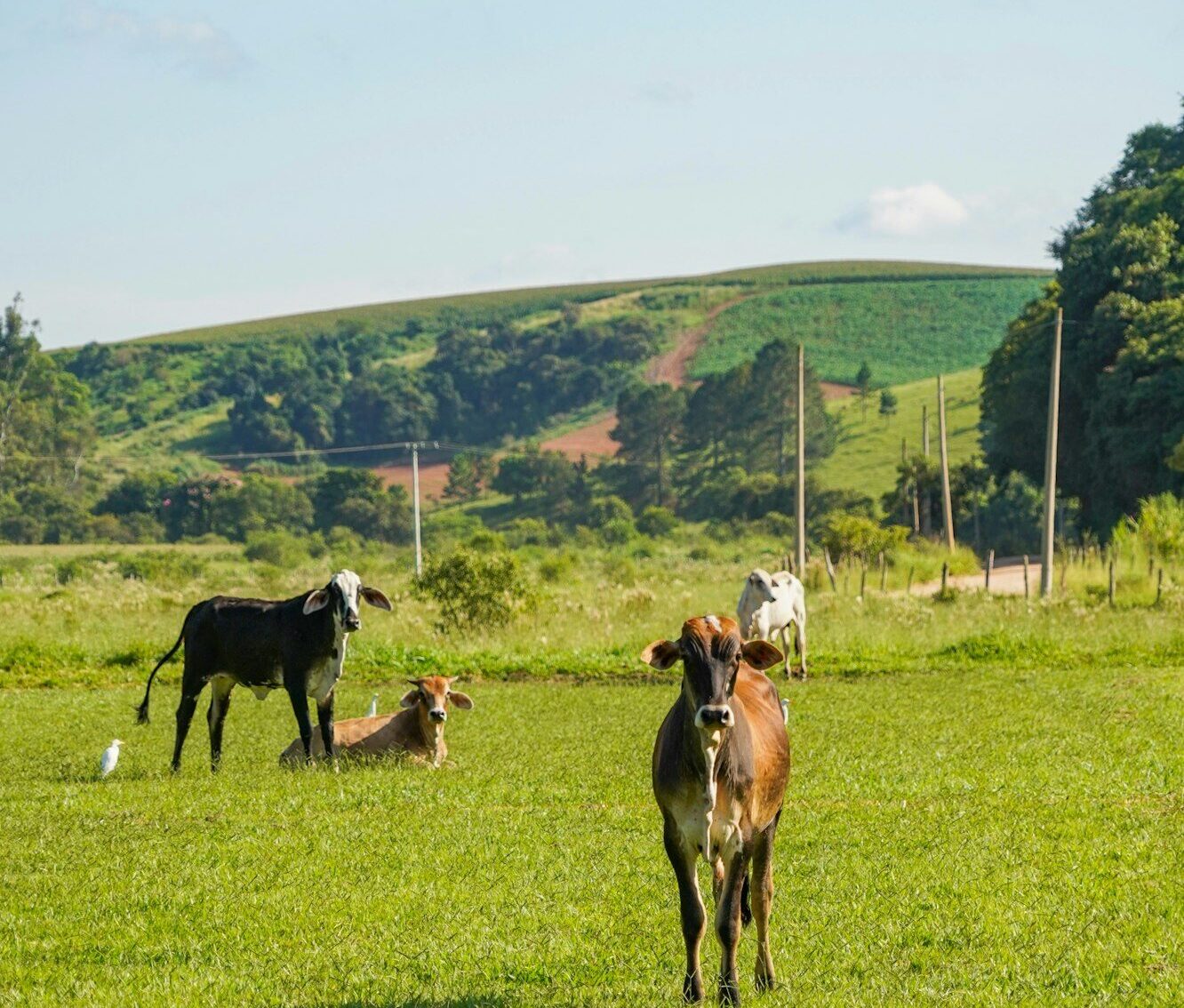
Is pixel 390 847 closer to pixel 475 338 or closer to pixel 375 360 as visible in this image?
pixel 475 338

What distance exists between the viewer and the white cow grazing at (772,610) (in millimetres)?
24719

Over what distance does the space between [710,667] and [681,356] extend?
6111 inches

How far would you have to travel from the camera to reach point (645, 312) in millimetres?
179750

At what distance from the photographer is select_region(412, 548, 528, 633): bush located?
3300 cm

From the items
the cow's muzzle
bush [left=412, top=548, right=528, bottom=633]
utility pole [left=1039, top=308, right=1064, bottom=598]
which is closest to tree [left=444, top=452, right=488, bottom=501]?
utility pole [left=1039, top=308, right=1064, bottom=598]

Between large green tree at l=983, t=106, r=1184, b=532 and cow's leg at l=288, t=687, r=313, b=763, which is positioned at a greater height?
large green tree at l=983, t=106, r=1184, b=532

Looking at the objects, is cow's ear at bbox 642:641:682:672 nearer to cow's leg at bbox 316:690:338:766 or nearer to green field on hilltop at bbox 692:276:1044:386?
cow's leg at bbox 316:690:338:766

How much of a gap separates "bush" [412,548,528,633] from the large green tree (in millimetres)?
25667

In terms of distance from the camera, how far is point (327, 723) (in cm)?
Result: 1667

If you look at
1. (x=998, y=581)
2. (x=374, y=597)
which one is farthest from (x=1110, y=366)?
(x=374, y=597)

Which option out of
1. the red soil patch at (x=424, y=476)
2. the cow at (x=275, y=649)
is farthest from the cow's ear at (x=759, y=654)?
the red soil patch at (x=424, y=476)

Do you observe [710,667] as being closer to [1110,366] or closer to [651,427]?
[1110,366]

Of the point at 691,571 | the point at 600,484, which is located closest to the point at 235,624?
the point at 691,571

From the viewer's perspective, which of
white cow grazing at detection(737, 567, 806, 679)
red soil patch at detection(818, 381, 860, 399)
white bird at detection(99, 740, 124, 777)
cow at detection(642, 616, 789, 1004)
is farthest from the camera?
red soil patch at detection(818, 381, 860, 399)
